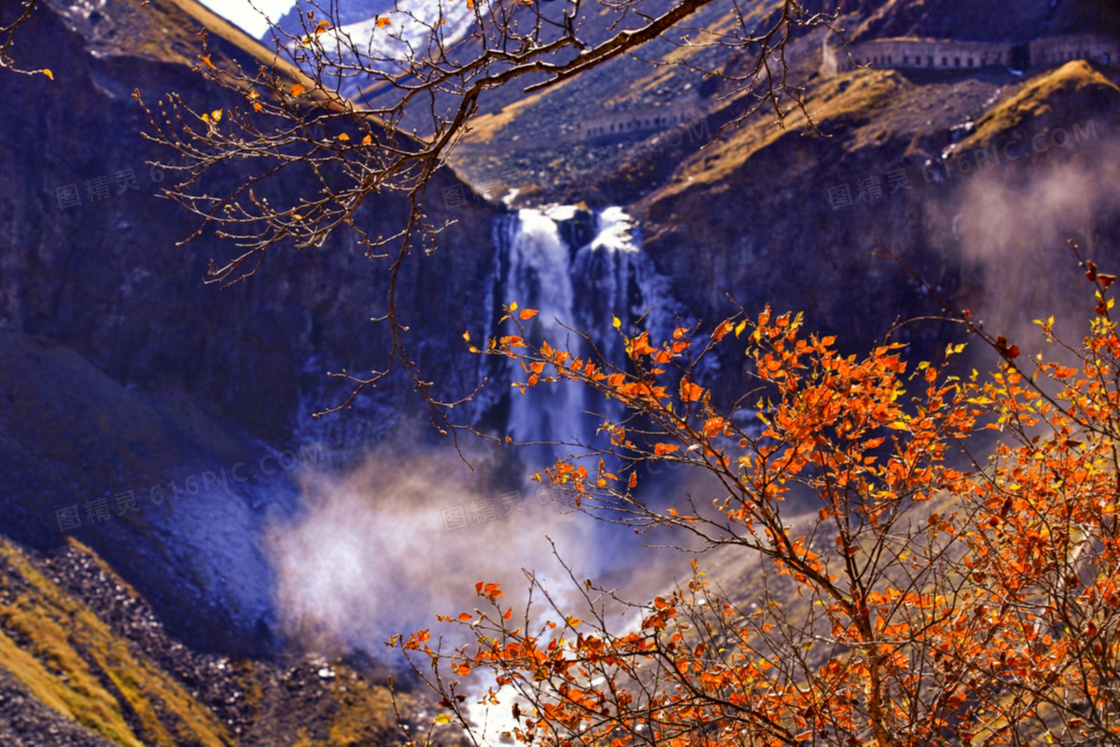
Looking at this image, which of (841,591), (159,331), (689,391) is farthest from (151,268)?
(841,591)

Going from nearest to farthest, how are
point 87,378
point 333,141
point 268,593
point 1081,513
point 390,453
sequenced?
point 333,141 < point 1081,513 < point 268,593 < point 87,378 < point 390,453

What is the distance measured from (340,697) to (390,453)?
1559 centimetres

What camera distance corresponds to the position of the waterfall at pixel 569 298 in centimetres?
4022

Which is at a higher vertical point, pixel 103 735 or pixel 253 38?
pixel 253 38

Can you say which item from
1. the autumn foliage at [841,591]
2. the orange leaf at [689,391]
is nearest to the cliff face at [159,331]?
the autumn foliage at [841,591]

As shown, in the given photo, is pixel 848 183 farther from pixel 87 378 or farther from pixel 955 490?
pixel 87 378

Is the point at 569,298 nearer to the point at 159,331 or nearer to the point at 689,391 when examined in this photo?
the point at 159,331

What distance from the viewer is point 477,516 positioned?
124 feet

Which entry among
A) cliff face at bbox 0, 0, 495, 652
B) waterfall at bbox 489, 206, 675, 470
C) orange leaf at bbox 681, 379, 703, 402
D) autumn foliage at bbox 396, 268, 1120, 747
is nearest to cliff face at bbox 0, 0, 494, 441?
cliff face at bbox 0, 0, 495, 652

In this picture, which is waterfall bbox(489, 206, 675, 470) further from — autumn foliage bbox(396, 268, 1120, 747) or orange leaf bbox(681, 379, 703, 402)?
orange leaf bbox(681, 379, 703, 402)

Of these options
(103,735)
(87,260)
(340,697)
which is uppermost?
(87,260)

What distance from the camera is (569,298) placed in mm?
40844

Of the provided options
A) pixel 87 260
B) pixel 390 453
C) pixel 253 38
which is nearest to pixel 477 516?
pixel 390 453

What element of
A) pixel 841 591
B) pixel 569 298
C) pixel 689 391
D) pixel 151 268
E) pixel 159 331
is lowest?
pixel 841 591
